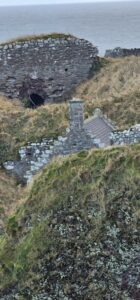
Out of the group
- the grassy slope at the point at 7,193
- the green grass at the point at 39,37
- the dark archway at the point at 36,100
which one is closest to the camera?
the grassy slope at the point at 7,193

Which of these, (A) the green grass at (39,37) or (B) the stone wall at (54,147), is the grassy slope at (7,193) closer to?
(B) the stone wall at (54,147)

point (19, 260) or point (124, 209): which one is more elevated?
point (124, 209)

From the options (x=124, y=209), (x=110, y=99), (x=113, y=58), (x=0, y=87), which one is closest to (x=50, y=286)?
(x=124, y=209)

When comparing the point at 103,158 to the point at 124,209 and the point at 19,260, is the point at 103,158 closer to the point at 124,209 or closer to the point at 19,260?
the point at 124,209

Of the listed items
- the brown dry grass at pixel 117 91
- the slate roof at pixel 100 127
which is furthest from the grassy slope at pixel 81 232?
the brown dry grass at pixel 117 91

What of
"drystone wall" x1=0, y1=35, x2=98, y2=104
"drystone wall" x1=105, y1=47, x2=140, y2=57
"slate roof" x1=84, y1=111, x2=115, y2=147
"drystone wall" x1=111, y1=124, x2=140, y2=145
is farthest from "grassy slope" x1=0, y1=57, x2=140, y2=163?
"drystone wall" x1=105, y1=47, x2=140, y2=57

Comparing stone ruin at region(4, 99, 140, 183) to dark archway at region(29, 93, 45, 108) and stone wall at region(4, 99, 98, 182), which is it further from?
dark archway at region(29, 93, 45, 108)
